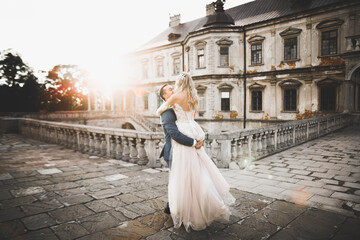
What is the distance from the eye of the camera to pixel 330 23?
16.7 meters

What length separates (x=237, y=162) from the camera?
609 cm

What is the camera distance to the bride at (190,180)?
9.20ft

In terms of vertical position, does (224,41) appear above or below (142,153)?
above

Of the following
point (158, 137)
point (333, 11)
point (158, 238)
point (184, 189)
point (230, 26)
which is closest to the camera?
point (158, 238)

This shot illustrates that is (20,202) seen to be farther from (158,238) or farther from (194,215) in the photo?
(194,215)

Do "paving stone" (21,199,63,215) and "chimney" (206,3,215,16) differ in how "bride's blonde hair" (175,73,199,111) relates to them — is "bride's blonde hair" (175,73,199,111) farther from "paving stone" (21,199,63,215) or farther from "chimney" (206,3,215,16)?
"chimney" (206,3,215,16)

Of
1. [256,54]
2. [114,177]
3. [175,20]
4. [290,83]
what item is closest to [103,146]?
[114,177]

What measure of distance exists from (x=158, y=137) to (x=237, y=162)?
7.38 ft

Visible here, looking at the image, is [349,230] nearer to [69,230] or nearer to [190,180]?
[190,180]

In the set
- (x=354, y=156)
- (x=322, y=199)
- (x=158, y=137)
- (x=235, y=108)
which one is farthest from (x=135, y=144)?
(x=235, y=108)

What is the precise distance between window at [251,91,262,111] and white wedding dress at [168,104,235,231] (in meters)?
19.0

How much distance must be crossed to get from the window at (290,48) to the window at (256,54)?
2.12m

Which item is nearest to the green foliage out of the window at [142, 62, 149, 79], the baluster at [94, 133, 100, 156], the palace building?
the window at [142, 62, 149, 79]

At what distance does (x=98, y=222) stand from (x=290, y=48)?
66.9 ft
